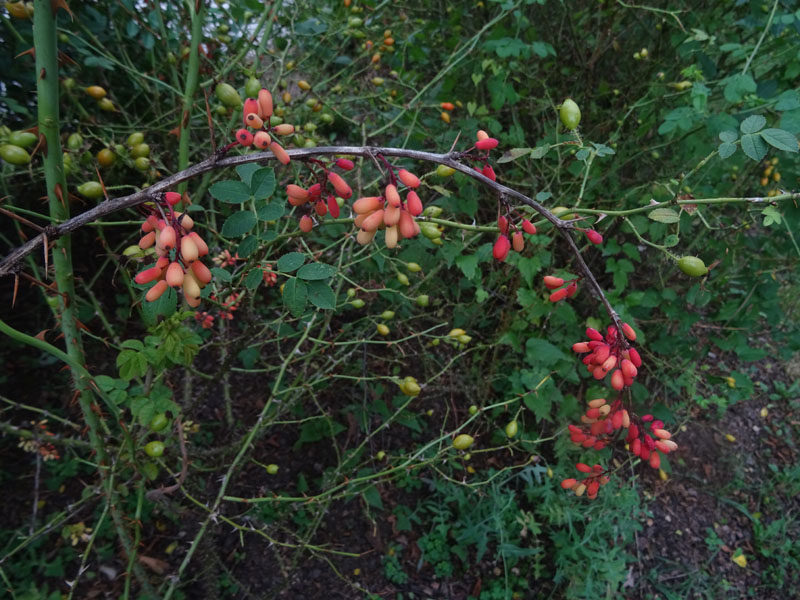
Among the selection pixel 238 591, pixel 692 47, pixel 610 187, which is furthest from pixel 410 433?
pixel 692 47

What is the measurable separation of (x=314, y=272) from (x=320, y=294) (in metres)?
0.04

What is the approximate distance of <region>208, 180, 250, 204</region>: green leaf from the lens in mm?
881

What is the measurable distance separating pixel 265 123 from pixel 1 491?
209cm

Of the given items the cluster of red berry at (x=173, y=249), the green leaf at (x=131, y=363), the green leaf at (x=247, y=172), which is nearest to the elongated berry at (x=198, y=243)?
the cluster of red berry at (x=173, y=249)

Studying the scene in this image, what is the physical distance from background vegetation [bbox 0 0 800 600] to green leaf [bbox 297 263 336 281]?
25.4 inches

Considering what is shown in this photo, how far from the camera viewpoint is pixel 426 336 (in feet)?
7.93

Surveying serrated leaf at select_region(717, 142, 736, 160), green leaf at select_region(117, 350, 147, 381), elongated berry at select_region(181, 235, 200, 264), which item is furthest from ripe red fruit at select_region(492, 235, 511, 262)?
green leaf at select_region(117, 350, 147, 381)

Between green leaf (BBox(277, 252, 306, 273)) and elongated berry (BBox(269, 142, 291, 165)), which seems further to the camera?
green leaf (BBox(277, 252, 306, 273))

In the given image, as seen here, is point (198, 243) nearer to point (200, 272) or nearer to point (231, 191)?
point (200, 272)

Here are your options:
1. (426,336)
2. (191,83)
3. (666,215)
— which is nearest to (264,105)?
(191,83)

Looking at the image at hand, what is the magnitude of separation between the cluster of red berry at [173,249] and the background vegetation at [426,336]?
0.83m

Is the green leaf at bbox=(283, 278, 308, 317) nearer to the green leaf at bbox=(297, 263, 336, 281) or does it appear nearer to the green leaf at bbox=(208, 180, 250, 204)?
the green leaf at bbox=(297, 263, 336, 281)

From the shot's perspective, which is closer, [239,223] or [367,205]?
[367,205]

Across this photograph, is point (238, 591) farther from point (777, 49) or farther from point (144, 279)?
point (777, 49)
